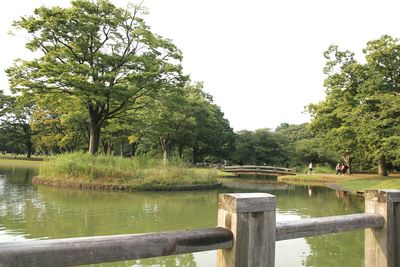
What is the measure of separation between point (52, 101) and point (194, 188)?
35.5ft

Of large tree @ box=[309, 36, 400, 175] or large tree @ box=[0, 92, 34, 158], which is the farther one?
large tree @ box=[0, 92, 34, 158]

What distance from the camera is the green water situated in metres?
7.08

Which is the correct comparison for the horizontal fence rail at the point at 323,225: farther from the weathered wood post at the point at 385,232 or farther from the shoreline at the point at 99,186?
the shoreline at the point at 99,186

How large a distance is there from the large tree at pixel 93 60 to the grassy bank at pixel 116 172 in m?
2.76

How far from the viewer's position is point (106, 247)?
1844mm

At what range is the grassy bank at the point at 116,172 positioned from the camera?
1782 centimetres

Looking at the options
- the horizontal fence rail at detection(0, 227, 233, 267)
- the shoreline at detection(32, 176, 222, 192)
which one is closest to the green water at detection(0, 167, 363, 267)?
the shoreline at detection(32, 176, 222, 192)

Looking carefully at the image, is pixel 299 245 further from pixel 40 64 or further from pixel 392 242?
pixel 40 64

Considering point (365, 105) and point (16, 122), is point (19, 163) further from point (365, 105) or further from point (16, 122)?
point (365, 105)

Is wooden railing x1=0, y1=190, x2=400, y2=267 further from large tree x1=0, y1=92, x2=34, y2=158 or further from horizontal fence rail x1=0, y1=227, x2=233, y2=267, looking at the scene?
large tree x1=0, y1=92, x2=34, y2=158

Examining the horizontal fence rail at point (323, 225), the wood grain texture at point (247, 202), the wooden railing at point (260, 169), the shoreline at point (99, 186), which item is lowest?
the shoreline at point (99, 186)

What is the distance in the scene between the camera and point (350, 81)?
89.1ft

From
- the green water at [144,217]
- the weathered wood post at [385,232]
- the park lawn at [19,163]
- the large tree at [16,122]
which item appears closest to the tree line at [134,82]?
the green water at [144,217]

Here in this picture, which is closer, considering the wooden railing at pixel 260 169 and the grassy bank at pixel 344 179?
the grassy bank at pixel 344 179
